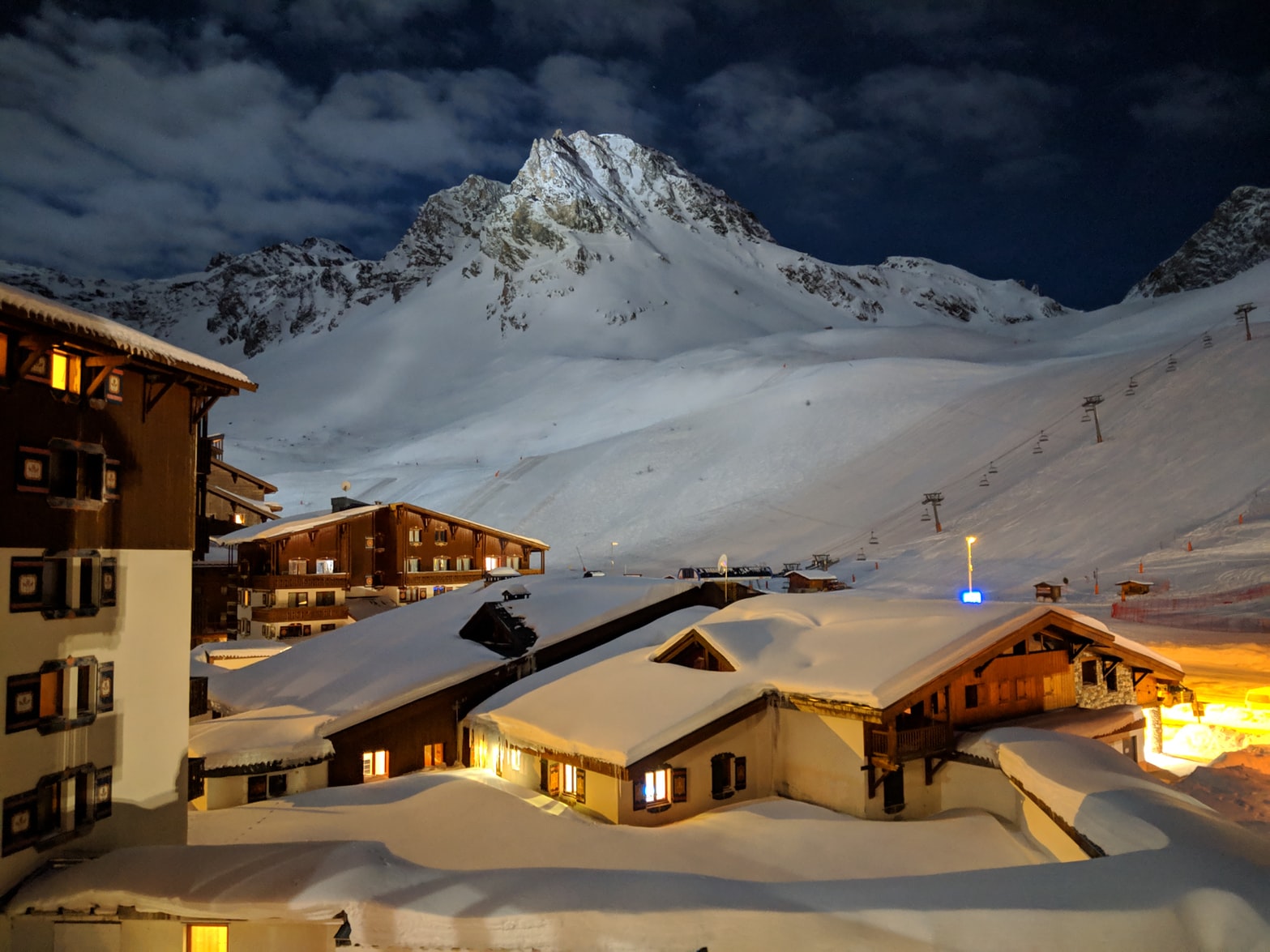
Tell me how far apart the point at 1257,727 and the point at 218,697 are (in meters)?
30.9

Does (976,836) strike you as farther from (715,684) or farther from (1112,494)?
(1112,494)

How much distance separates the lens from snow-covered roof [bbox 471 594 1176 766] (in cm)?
1825

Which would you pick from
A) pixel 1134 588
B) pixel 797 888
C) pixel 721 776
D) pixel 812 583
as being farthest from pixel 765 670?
pixel 812 583

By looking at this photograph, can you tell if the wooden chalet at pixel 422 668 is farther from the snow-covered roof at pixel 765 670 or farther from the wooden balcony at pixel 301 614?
the wooden balcony at pixel 301 614

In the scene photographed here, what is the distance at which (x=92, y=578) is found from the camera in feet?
44.6

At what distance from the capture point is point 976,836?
53.9ft

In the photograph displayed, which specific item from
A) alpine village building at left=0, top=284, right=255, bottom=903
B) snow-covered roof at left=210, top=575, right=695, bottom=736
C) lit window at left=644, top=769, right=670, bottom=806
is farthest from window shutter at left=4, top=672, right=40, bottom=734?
lit window at left=644, top=769, right=670, bottom=806

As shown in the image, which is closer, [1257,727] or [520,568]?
[1257,727]

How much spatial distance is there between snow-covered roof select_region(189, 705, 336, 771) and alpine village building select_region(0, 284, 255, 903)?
6012 millimetres

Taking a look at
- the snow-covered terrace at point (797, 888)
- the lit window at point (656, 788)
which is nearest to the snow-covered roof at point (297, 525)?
the lit window at point (656, 788)

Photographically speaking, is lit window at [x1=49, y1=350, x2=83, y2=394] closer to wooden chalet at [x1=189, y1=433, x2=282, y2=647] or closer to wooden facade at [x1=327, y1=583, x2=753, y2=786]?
wooden facade at [x1=327, y1=583, x2=753, y2=786]

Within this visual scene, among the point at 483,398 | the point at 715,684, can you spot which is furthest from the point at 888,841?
the point at 483,398

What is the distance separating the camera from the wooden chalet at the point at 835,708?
1812cm

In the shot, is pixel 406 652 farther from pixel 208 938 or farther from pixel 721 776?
pixel 208 938
